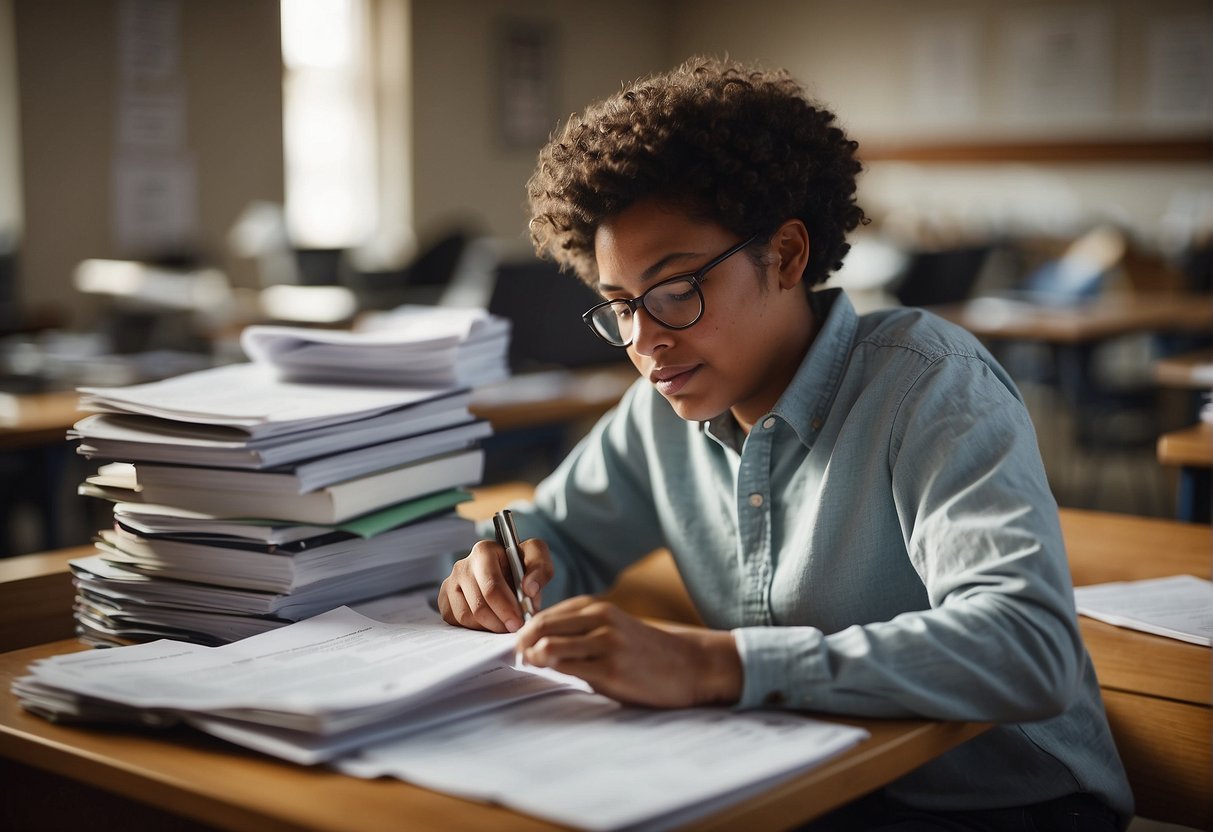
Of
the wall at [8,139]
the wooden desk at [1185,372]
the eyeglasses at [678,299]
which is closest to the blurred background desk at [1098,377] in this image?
the wooden desk at [1185,372]

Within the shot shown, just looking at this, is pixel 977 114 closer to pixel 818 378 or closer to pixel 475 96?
pixel 475 96

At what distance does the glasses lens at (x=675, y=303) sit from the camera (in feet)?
3.94

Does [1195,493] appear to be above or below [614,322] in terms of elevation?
below

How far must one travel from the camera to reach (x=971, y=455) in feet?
3.50

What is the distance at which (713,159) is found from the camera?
3.96 feet

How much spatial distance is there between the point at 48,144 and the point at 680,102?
577 centimetres

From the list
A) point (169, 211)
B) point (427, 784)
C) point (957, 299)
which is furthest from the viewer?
point (169, 211)

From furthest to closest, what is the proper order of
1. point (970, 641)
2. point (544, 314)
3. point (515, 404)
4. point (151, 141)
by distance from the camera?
point (151, 141), point (544, 314), point (515, 404), point (970, 641)

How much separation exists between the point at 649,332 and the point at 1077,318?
4.12 metres

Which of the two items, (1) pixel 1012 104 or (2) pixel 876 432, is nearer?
(2) pixel 876 432

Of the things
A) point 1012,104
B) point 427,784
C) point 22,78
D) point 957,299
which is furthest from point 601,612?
point 1012,104

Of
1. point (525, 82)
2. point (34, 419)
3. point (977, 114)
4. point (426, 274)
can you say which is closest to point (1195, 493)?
point (34, 419)

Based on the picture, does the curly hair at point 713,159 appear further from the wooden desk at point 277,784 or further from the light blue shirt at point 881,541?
the wooden desk at point 277,784

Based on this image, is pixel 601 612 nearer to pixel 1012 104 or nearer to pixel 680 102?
pixel 680 102
